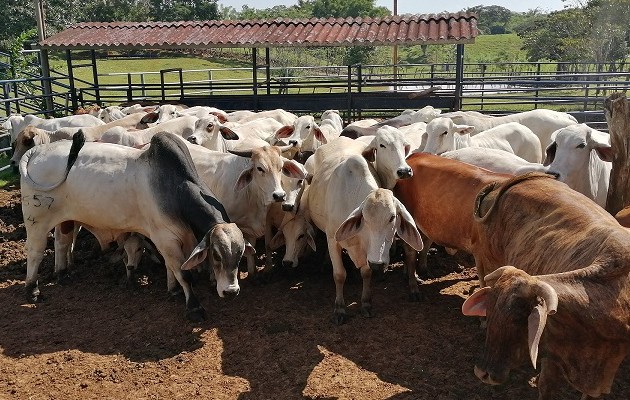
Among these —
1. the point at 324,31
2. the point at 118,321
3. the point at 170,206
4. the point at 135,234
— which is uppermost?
the point at 324,31

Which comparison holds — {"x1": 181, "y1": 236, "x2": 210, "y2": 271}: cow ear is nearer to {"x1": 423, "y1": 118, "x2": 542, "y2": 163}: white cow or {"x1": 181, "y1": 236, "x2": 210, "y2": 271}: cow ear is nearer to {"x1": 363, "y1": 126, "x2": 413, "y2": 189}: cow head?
{"x1": 363, "y1": 126, "x2": 413, "y2": 189}: cow head

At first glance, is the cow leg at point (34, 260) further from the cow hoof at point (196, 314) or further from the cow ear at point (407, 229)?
the cow ear at point (407, 229)

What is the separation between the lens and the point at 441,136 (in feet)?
26.2

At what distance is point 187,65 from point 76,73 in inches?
261

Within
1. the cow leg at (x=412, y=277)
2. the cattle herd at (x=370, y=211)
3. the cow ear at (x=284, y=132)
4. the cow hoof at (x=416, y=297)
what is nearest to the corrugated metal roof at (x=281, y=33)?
the cow ear at (x=284, y=132)

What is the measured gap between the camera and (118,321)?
5840 millimetres

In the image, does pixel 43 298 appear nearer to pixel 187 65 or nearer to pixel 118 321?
pixel 118 321

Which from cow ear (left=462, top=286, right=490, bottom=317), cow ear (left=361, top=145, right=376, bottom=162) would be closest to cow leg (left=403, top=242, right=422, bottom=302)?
cow ear (left=361, top=145, right=376, bottom=162)

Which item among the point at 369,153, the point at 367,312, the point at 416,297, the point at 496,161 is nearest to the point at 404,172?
the point at 369,153

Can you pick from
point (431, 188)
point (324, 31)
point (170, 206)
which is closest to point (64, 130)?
point (170, 206)

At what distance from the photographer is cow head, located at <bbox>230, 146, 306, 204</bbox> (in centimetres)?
643

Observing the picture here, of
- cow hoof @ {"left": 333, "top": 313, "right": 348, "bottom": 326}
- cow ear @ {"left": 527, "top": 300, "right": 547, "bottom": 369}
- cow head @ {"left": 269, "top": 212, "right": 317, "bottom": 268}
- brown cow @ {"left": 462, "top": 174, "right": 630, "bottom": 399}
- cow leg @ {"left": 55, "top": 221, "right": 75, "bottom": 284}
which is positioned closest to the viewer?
cow ear @ {"left": 527, "top": 300, "right": 547, "bottom": 369}

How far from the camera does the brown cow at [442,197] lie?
5.38 meters

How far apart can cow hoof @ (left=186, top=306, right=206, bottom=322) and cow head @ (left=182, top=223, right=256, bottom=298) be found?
481 millimetres
